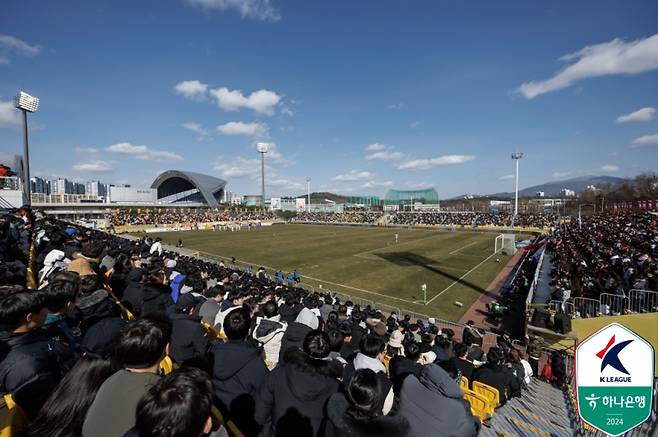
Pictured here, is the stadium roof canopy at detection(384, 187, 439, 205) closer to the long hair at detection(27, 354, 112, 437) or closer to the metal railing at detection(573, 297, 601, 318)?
the metal railing at detection(573, 297, 601, 318)

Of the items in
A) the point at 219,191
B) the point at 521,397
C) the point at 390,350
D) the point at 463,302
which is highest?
the point at 219,191

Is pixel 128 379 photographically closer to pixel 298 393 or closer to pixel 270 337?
pixel 298 393

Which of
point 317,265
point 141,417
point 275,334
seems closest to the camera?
point 141,417

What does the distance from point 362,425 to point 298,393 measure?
2.60ft

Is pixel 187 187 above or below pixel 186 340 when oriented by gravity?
above

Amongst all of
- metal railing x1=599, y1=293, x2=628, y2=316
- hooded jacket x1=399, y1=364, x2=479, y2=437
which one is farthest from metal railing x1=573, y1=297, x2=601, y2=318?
hooded jacket x1=399, y1=364, x2=479, y2=437

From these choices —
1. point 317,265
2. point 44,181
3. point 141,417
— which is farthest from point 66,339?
point 44,181

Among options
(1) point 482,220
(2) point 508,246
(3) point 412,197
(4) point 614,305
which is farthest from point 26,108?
(3) point 412,197

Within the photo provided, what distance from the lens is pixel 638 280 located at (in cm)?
1189

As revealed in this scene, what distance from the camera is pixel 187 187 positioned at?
111750mm

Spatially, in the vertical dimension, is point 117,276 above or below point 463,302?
above

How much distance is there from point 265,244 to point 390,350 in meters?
37.9

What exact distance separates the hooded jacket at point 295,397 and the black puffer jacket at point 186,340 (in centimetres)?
158

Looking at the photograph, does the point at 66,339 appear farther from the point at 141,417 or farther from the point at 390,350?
the point at 390,350
